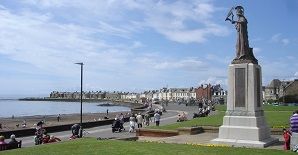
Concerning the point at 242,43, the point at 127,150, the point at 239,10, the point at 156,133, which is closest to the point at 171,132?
the point at 156,133

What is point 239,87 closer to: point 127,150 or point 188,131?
point 188,131

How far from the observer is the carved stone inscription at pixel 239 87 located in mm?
18172

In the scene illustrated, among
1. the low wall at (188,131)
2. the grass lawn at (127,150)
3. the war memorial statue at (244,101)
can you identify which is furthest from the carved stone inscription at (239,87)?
the low wall at (188,131)

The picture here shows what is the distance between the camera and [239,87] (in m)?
18.3

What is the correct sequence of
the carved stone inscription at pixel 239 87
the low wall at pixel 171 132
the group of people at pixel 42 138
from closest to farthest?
1. the carved stone inscription at pixel 239 87
2. the group of people at pixel 42 138
3. the low wall at pixel 171 132

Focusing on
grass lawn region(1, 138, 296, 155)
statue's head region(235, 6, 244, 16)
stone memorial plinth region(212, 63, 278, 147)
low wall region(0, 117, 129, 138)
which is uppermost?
statue's head region(235, 6, 244, 16)

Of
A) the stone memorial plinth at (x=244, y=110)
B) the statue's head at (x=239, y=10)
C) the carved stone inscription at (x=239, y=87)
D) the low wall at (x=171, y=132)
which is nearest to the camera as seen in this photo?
the stone memorial plinth at (x=244, y=110)

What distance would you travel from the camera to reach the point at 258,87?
60.4 feet

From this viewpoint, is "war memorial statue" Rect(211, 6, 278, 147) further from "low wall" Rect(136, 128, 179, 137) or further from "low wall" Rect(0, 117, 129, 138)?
"low wall" Rect(0, 117, 129, 138)

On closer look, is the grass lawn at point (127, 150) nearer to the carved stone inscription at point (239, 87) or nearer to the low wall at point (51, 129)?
the carved stone inscription at point (239, 87)

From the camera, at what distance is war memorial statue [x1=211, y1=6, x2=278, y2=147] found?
58.0ft

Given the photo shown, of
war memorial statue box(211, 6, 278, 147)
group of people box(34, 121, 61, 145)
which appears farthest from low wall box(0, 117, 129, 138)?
war memorial statue box(211, 6, 278, 147)

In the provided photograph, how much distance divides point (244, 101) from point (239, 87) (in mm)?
652

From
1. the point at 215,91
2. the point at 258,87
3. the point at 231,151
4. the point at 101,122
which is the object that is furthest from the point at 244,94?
the point at 215,91
